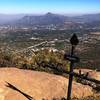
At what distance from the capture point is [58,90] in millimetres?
9977

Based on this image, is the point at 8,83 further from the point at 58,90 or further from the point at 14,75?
the point at 58,90

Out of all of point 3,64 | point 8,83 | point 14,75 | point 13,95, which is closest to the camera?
point 13,95

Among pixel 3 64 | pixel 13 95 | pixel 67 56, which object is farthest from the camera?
pixel 3 64

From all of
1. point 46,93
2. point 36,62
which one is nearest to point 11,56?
point 36,62

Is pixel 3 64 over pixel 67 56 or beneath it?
beneath

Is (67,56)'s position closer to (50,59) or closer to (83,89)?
(83,89)

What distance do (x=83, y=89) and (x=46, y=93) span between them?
1.82 meters

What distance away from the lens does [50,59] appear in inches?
639

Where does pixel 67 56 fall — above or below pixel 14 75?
above

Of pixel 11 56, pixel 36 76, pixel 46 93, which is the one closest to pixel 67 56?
pixel 46 93

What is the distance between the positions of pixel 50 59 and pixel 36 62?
109cm

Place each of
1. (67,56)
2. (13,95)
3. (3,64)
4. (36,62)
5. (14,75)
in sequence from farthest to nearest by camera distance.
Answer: (36,62) → (3,64) → (14,75) → (13,95) → (67,56)

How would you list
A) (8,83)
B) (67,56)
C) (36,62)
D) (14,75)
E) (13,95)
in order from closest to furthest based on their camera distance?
(67,56)
(13,95)
(8,83)
(14,75)
(36,62)

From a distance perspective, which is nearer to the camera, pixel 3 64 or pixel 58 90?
pixel 58 90
